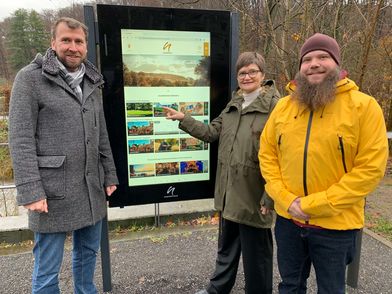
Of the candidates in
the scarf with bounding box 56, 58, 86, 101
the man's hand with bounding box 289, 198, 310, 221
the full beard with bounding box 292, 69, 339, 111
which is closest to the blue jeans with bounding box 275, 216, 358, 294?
the man's hand with bounding box 289, 198, 310, 221

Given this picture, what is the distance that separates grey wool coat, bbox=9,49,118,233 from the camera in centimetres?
196

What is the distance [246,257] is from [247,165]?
2.34 ft

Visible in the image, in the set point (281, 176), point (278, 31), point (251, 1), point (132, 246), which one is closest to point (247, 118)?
point (281, 176)

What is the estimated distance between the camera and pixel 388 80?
27.7ft

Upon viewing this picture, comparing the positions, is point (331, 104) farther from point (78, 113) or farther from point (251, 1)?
point (251, 1)

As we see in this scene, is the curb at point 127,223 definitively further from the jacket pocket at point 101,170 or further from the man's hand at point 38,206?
the man's hand at point 38,206

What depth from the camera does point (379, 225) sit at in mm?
4430

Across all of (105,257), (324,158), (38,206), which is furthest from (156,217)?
(324,158)

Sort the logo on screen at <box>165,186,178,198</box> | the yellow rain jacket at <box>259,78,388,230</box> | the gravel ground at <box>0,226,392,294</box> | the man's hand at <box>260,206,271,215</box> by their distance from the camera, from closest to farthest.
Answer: the yellow rain jacket at <box>259,78,388,230</box>
the man's hand at <box>260,206,271,215</box>
the logo on screen at <box>165,186,178,198</box>
the gravel ground at <box>0,226,392,294</box>

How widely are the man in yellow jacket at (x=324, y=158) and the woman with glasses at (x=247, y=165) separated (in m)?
0.23

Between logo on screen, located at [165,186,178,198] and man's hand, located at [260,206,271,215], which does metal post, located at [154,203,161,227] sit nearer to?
logo on screen, located at [165,186,178,198]

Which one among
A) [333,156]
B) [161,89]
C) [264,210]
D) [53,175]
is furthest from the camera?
[161,89]

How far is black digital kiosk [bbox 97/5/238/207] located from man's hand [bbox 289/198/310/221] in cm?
118

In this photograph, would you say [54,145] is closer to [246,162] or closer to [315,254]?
[246,162]
